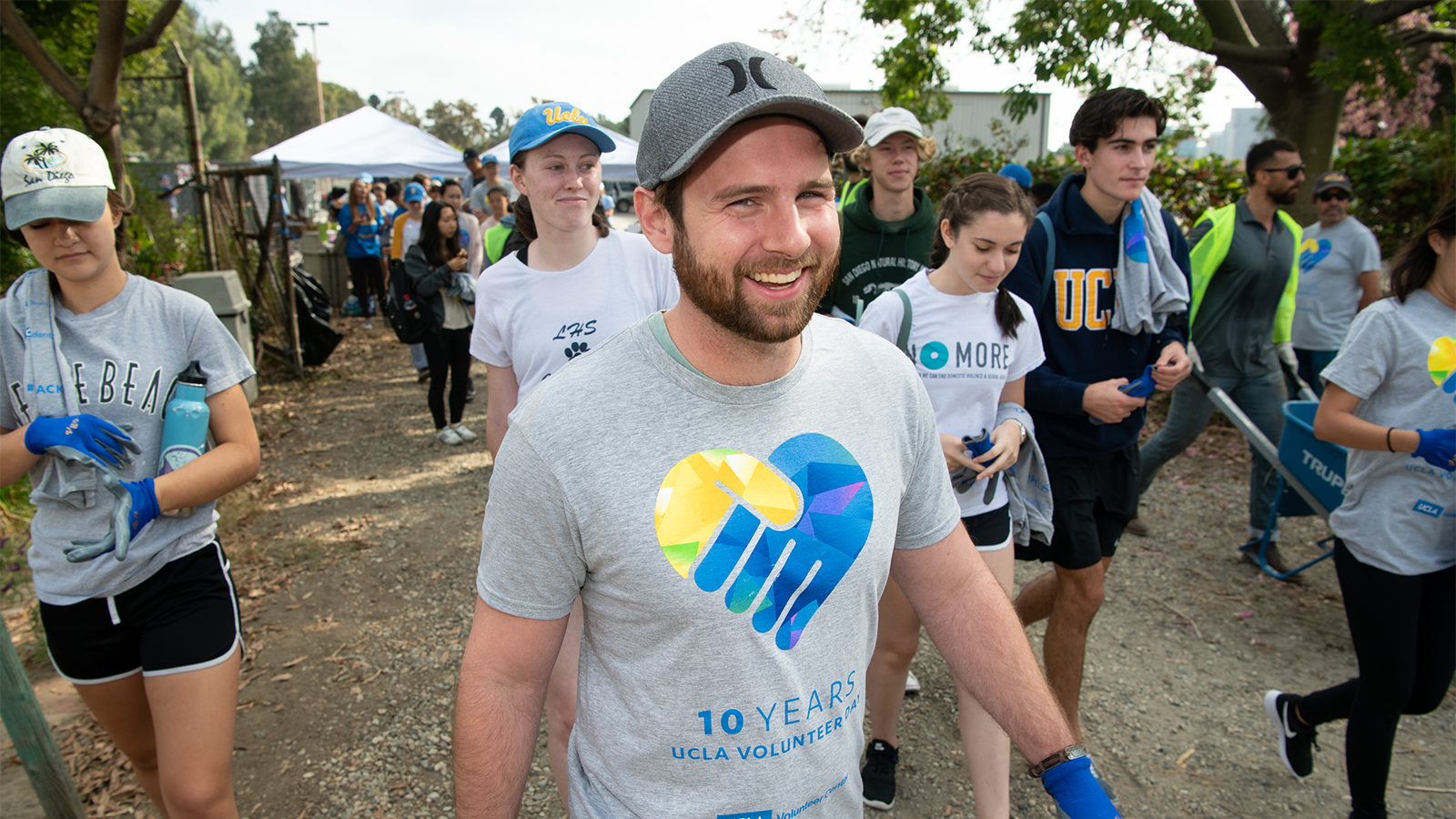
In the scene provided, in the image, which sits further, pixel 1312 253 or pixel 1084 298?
pixel 1312 253

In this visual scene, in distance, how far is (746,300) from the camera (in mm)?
1315

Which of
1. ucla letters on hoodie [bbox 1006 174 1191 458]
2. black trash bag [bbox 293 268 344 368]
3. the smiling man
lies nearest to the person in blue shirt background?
black trash bag [bbox 293 268 344 368]

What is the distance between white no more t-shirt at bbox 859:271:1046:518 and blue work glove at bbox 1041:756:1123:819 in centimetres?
143

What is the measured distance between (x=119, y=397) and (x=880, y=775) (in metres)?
2.79

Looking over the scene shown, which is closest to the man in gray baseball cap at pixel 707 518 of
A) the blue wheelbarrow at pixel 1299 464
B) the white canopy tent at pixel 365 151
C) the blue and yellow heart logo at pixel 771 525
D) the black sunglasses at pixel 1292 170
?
the blue and yellow heart logo at pixel 771 525

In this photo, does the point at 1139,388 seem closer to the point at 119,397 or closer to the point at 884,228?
the point at 884,228

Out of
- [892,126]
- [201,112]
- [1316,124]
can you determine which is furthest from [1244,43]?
[201,112]

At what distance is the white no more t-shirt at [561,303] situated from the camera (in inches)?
110

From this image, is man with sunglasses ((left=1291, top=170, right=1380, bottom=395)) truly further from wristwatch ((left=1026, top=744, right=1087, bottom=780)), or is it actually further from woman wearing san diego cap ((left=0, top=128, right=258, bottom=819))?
woman wearing san diego cap ((left=0, top=128, right=258, bottom=819))

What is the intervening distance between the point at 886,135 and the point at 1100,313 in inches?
51.7

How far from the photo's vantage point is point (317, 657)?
412 centimetres

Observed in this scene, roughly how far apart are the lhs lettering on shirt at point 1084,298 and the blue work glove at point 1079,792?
6.61 feet

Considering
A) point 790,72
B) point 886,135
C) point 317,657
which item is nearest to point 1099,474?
point 886,135

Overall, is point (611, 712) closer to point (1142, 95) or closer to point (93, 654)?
point (93, 654)
